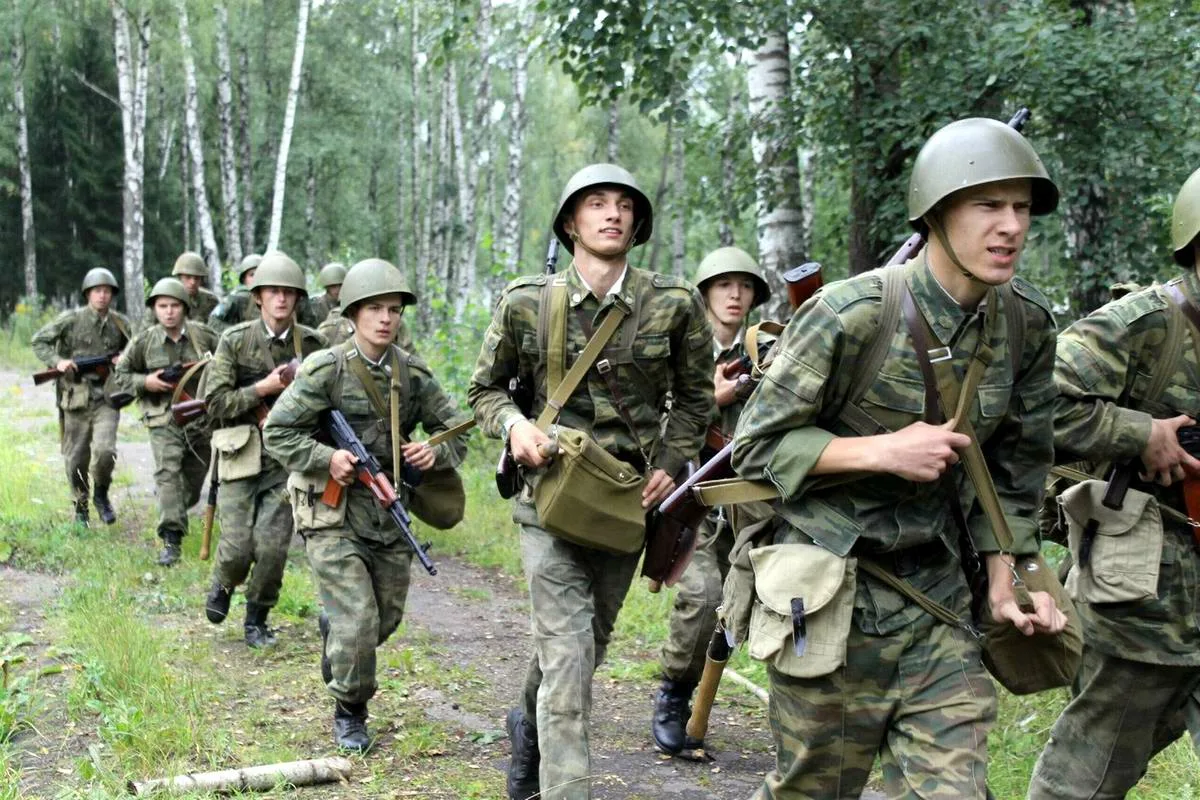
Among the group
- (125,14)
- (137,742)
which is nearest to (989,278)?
(137,742)

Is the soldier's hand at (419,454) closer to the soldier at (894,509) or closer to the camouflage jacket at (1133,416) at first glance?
the soldier at (894,509)

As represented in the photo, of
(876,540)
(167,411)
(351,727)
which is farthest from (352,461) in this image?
(167,411)

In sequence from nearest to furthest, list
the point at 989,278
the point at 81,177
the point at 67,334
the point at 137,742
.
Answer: the point at 989,278 → the point at 137,742 → the point at 67,334 → the point at 81,177

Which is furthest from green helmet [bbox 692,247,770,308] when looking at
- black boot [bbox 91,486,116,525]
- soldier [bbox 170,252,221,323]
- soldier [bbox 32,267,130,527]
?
black boot [bbox 91,486,116,525]

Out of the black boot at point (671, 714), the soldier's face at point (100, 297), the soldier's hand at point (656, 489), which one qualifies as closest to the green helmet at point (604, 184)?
the soldier's hand at point (656, 489)

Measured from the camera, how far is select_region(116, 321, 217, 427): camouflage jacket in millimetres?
11000

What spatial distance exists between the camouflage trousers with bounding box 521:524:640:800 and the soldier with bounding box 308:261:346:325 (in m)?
8.19

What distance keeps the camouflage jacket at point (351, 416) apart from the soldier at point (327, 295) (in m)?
6.34

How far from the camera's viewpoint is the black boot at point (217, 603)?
826 cm

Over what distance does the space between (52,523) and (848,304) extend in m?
9.98

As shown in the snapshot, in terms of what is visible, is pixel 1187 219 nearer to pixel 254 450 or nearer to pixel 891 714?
pixel 891 714

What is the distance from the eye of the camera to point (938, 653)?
3344 mm

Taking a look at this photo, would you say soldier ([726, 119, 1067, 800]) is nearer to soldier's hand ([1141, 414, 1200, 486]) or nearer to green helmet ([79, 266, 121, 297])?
soldier's hand ([1141, 414, 1200, 486])

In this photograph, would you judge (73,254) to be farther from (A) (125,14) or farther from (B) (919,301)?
(B) (919,301)
